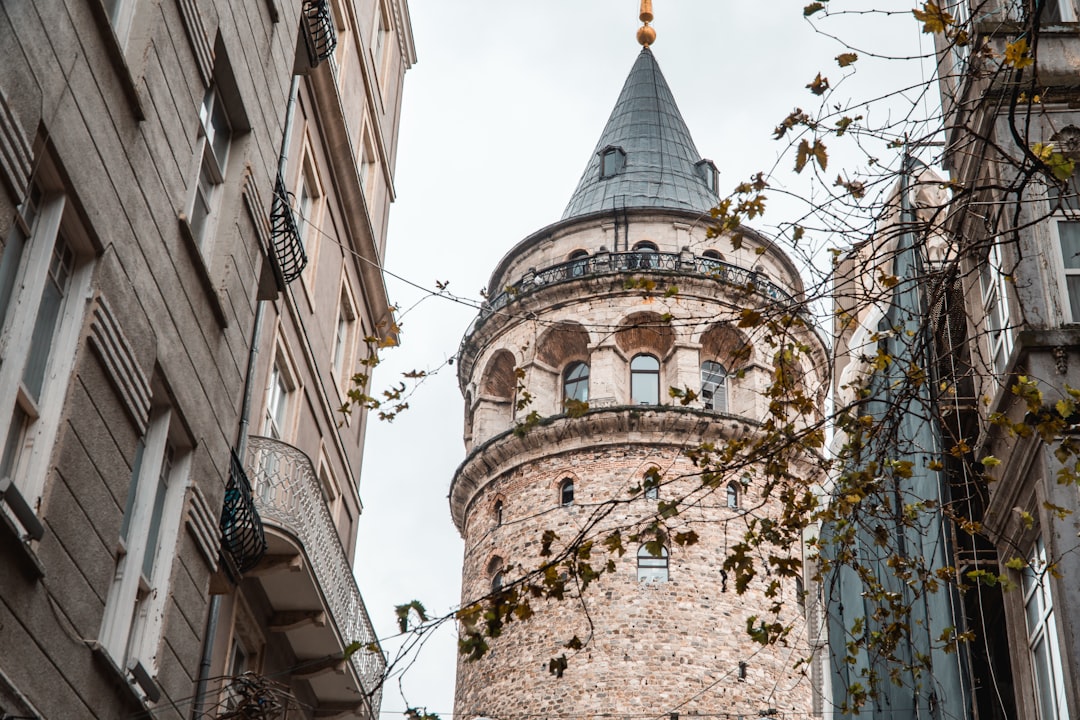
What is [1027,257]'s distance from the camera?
12570 mm

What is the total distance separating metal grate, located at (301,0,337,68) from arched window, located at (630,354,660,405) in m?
23.7

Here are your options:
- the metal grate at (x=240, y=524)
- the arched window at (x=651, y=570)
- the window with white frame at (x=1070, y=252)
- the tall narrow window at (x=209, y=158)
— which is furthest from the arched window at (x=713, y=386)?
the tall narrow window at (x=209, y=158)

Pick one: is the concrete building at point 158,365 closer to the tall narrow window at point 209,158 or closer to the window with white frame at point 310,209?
the tall narrow window at point 209,158

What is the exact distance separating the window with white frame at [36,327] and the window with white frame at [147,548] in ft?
4.82

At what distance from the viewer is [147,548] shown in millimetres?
9703

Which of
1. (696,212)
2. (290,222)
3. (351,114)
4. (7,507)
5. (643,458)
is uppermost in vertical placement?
(696,212)

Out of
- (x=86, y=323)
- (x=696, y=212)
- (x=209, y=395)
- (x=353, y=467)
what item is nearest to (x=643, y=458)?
(x=696, y=212)

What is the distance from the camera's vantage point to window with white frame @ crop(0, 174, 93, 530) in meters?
7.27

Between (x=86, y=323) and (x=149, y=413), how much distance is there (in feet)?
4.98

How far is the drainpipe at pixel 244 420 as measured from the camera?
11.3 metres

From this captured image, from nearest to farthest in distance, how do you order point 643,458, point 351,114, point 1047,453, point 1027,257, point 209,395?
point 209,395, point 1047,453, point 1027,257, point 351,114, point 643,458

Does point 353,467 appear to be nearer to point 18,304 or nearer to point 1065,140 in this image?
point 1065,140

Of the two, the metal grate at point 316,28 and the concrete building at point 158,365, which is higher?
the metal grate at point 316,28

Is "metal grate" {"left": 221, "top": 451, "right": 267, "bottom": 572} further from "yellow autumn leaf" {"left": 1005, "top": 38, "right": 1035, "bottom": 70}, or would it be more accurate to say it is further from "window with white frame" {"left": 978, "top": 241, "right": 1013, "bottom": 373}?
"yellow autumn leaf" {"left": 1005, "top": 38, "right": 1035, "bottom": 70}
